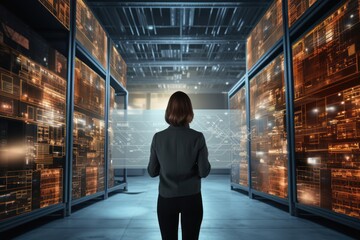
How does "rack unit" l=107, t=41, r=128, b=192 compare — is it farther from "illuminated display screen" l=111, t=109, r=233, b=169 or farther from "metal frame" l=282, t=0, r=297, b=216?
"metal frame" l=282, t=0, r=297, b=216

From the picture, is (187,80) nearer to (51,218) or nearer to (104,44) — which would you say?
(104,44)

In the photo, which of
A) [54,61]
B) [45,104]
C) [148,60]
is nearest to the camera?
[45,104]

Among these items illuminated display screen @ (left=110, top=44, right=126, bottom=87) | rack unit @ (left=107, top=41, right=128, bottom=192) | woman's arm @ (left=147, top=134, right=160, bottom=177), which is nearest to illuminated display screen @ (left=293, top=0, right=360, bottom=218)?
woman's arm @ (left=147, top=134, right=160, bottom=177)

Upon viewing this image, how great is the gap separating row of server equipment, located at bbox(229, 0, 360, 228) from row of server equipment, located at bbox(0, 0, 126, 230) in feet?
11.3

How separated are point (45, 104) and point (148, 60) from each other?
7.41 meters

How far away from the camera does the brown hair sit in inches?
68.3

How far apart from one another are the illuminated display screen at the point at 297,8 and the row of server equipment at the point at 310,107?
0.05 feet

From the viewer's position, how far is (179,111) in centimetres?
175

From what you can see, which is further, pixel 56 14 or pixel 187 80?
pixel 187 80

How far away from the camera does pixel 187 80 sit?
1353 centimetres

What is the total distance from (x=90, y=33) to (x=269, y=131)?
399 centimetres

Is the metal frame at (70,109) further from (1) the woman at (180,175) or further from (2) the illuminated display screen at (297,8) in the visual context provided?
(2) the illuminated display screen at (297,8)

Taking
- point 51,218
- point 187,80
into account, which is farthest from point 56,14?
point 187,80

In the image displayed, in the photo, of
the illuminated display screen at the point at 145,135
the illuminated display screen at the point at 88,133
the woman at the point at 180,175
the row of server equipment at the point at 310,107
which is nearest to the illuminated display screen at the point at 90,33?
the illuminated display screen at the point at 88,133
